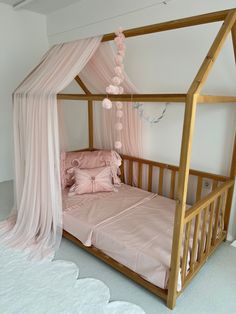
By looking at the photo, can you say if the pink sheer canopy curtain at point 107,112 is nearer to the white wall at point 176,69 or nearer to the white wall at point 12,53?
the white wall at point 176,69

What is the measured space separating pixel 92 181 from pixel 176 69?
64.6 inches

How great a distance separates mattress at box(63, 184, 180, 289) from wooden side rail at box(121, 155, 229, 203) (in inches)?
7.8

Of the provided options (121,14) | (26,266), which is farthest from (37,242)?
(121,14)

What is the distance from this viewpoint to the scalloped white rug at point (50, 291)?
1706mm

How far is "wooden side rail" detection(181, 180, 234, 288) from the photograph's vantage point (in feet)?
5.77

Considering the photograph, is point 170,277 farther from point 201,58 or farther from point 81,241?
point 201,58

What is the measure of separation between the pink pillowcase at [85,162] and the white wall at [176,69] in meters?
0.46

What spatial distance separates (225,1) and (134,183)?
2.26 m

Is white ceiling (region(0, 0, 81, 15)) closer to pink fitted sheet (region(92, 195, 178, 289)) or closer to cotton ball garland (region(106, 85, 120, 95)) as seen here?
cotton ball garland (region(106, 85, 120, 95))

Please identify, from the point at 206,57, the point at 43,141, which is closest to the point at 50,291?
the point at 43,141

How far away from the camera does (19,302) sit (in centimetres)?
176

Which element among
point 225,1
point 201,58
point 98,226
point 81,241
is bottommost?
point 81,241

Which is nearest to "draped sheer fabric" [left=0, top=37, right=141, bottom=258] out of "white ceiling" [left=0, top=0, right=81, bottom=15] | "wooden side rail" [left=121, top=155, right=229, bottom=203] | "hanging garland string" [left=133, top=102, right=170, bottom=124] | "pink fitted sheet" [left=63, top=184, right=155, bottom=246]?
"pink fitted sheet" [left=63, top=184, right=155, bottom=246]

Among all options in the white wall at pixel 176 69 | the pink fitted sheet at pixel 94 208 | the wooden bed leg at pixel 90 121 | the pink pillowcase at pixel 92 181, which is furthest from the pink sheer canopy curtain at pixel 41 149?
the wooden bed leg at pixel 90 121
